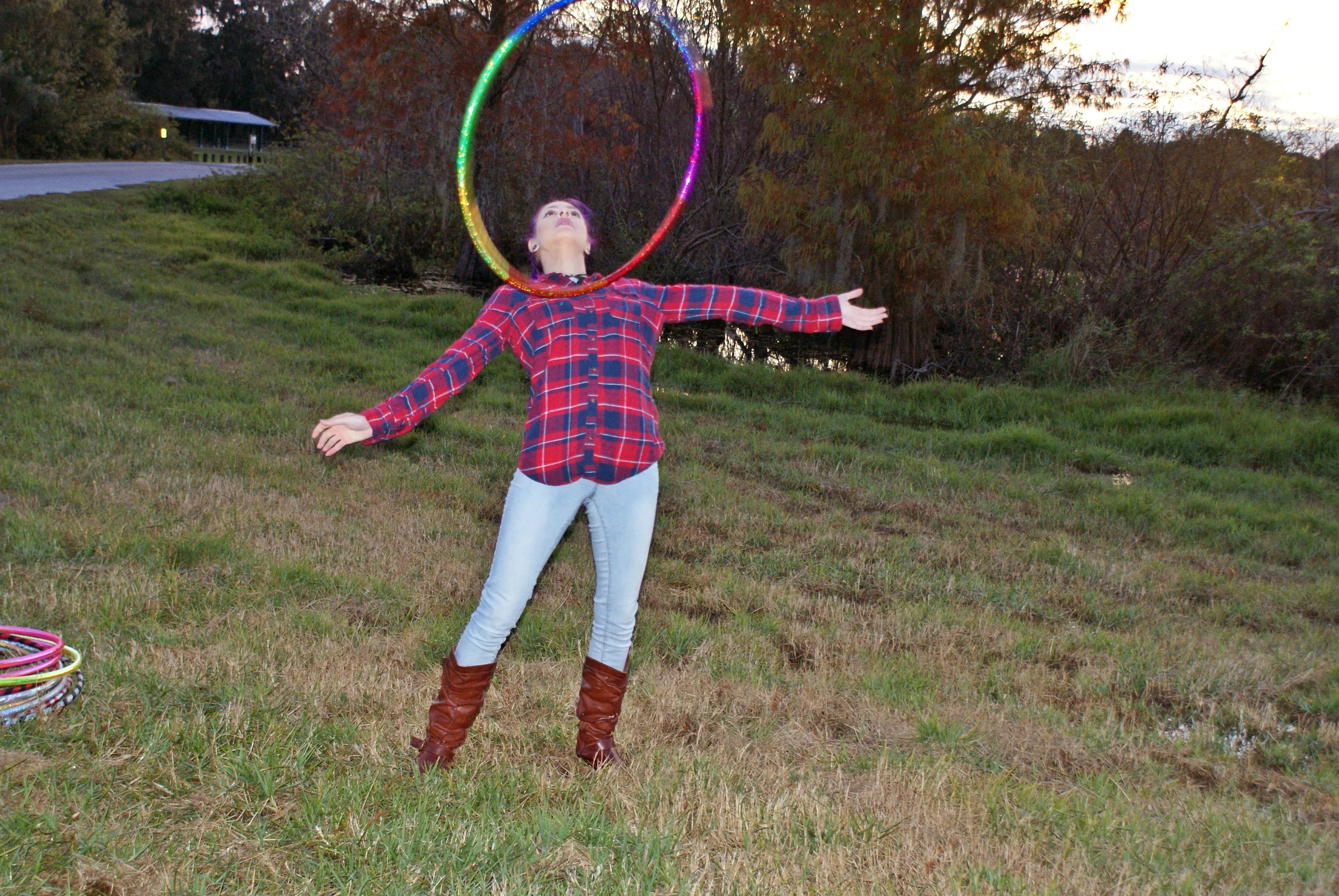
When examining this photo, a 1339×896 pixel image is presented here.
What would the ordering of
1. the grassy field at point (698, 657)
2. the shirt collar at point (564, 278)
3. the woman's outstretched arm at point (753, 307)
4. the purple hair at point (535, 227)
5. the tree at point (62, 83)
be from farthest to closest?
the tree at point (62, 83) → the woman's outstretched arm at point (753, 307) → the purple hair at point (535, 227) → the shirt collar at point (564, 278) → the grassy field at point (698, 657)

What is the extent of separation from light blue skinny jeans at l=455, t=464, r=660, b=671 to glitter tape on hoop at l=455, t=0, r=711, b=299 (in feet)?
2.11

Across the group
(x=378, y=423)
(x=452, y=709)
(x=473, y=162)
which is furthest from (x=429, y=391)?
(x=452, y=709)

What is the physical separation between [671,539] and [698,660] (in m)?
2.10

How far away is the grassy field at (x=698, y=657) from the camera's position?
3287 millimetres

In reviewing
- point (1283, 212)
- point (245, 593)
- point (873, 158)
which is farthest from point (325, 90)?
point (245, 593)

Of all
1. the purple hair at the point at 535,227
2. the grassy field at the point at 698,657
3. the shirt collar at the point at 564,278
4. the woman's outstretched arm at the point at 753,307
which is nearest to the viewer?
the grassy field at the point at 698,657

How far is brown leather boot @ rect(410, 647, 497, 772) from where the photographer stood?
12.0 ft

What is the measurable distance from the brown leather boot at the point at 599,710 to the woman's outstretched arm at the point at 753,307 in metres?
1.28

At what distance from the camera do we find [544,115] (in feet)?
63.5

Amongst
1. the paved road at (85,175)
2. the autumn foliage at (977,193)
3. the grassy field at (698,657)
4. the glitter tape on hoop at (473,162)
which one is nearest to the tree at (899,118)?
the autumn foliage at (977,193)

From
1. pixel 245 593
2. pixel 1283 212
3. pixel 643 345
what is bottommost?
pixel 245 593

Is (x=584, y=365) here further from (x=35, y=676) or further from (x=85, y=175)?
(x=85, y=175)

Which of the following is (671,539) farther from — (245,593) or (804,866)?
(804,866)

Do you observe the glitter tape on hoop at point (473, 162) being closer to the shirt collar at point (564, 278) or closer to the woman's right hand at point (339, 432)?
the shirt collar at point (564, 278)
